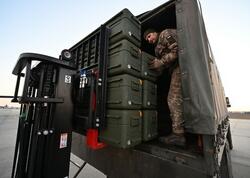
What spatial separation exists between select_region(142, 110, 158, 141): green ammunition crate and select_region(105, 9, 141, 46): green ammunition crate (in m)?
0.94

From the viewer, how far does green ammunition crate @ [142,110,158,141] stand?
1.76 m

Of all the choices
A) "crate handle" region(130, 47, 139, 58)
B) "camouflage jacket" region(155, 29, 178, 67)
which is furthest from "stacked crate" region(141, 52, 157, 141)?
"camouflage jacket" region(155, 29, 178, 67)

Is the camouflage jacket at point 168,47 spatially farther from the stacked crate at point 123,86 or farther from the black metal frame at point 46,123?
the black metal frame at point 46,123

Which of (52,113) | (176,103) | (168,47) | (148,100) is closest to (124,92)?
(148,100)

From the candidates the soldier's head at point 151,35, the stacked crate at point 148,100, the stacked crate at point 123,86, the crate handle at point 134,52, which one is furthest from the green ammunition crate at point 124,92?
the soldier's head at point 151,35

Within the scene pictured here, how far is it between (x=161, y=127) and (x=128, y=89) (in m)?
1.54

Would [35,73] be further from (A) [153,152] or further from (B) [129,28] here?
(A) [153,152]

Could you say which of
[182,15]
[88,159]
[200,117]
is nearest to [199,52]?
[182,15]

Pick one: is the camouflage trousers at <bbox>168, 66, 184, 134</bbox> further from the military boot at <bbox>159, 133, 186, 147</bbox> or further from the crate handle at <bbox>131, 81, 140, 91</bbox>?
the crate handle at <bbox>131, 81, 140, 91</bbox>

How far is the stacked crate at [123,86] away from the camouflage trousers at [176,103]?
1.77 ft

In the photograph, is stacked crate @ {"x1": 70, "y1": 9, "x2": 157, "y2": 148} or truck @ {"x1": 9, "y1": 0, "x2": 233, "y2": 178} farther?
stacked crate @ {"x1": 70, "y1": 9, "x2": 157, "y2": 148}

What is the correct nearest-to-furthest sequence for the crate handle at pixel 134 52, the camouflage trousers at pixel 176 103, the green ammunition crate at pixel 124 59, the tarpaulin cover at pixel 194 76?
the tarpaulin cover at pixel 194 76, the green ammunition crate at pixel 124 59, the crate handle at pixel 134 52, the camouflage trousers at pixel 176 103

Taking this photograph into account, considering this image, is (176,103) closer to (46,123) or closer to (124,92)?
(124,92)

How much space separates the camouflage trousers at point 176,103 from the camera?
188 cm
